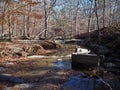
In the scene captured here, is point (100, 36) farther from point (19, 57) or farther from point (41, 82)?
point (41, 82)

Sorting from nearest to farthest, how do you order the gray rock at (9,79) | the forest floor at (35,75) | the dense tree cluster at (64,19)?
the forest floor at (35,75) → the gray rock at (9,79) → the dense tree cluster at (64,19)

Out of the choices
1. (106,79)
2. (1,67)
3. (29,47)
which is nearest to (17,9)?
(29,47)

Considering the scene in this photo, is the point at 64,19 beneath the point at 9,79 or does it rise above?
above

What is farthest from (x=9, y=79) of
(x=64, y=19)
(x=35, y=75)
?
(x=64, y=19)

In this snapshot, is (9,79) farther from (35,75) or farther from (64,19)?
(64,19)

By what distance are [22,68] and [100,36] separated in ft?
52.4

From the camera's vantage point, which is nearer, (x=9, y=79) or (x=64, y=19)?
(x=9, y=79)

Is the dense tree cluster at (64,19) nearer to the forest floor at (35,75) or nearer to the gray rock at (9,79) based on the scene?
the forest floor at (35,75)

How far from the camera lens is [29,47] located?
20.8 metres

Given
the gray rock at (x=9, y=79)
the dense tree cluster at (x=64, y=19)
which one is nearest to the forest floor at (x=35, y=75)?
the gray rock at (x=9, y=79)

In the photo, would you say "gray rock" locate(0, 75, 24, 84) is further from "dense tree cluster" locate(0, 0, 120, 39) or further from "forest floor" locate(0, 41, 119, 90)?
"dense tree cluster" locate(0, 0, 120, 39)

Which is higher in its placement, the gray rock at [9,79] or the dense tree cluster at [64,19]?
the dense tree cluster at [64,19]

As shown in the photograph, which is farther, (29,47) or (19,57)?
(29,47)

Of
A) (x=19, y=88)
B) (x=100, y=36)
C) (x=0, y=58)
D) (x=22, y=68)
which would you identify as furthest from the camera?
(x=100, y=36)
